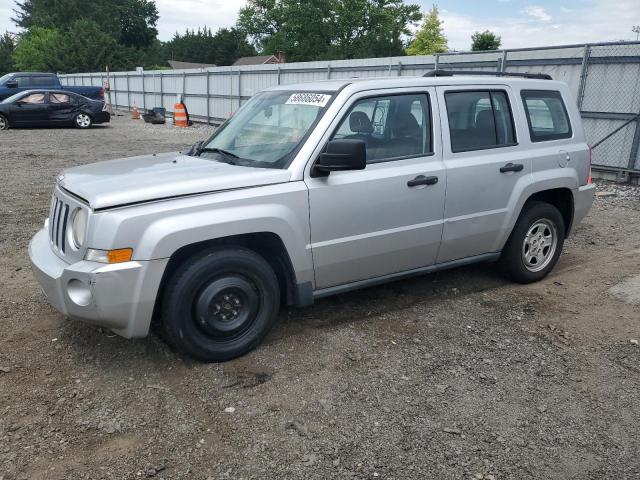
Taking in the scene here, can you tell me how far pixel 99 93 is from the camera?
27125mm

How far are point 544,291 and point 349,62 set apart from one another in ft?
42.9

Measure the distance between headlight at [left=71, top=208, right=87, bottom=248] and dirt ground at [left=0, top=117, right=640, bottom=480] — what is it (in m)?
0.89

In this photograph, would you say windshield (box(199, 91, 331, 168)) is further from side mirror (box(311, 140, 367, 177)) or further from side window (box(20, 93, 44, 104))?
side window (box(20, 93, 44, 104))

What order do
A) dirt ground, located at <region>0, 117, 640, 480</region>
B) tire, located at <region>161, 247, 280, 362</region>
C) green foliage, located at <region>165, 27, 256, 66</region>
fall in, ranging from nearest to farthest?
dirt ground, located at <region>0, 117, 640, 480</region> → tire, located at <region>161, 247, 280, 362</region> → green foliage, located at <region>165, 27, 256, 66</region>

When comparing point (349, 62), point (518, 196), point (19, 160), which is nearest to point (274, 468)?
point (518, 196)

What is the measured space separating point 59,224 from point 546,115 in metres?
4.26

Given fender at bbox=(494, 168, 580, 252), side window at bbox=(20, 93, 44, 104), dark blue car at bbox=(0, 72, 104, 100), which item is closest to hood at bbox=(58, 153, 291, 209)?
fender at bbox=(494, 168, 580, 252)

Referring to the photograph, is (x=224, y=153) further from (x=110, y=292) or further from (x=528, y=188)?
(x=528, y=188)

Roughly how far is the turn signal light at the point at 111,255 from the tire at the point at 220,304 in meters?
0.34

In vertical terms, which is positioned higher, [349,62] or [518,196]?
[349,62]

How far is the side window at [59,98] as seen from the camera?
20531 millimetres

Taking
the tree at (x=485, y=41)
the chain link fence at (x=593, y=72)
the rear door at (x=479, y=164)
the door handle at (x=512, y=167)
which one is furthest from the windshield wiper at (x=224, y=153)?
the tree at (x=485, y=41)

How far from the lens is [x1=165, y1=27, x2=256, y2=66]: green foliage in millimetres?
93312

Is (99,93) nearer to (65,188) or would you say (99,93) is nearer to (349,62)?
(349,62)
